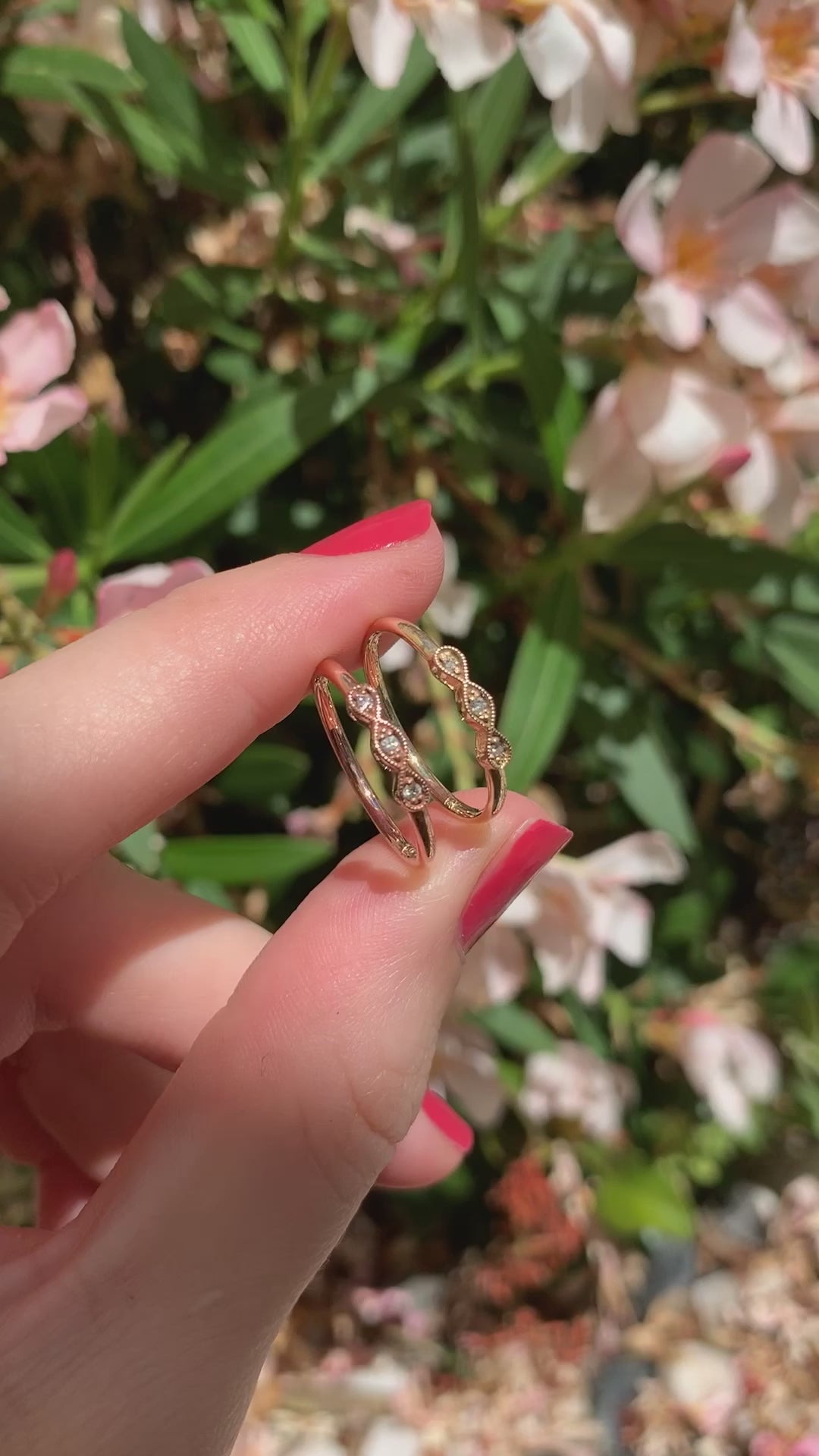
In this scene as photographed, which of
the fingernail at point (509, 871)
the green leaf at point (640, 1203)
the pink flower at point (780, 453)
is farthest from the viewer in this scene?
the green leaf at point (640, 1203)

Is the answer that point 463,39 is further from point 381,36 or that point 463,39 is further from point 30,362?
point 30,362

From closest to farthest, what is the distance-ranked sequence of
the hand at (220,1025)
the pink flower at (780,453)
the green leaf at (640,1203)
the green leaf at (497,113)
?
1. the hand at (220,1025)
2. the pink flower at (780,453)
3. the green leaf at (497,113)
4. the green leaf at (640,1203)

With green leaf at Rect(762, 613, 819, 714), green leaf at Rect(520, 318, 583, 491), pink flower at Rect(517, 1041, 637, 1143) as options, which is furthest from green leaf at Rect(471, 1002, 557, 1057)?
green leaf at Rect(520, 318, 583, 491)

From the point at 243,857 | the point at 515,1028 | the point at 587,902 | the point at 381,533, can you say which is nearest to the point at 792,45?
the point at 381,533

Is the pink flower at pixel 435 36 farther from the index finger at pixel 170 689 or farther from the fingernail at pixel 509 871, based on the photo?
the fingernail at pixel 509 871

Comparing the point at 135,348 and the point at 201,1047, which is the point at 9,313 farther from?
the point at 201,1047

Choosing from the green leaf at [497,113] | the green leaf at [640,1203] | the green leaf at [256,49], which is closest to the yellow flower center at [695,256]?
the green leaf at [497,113]
